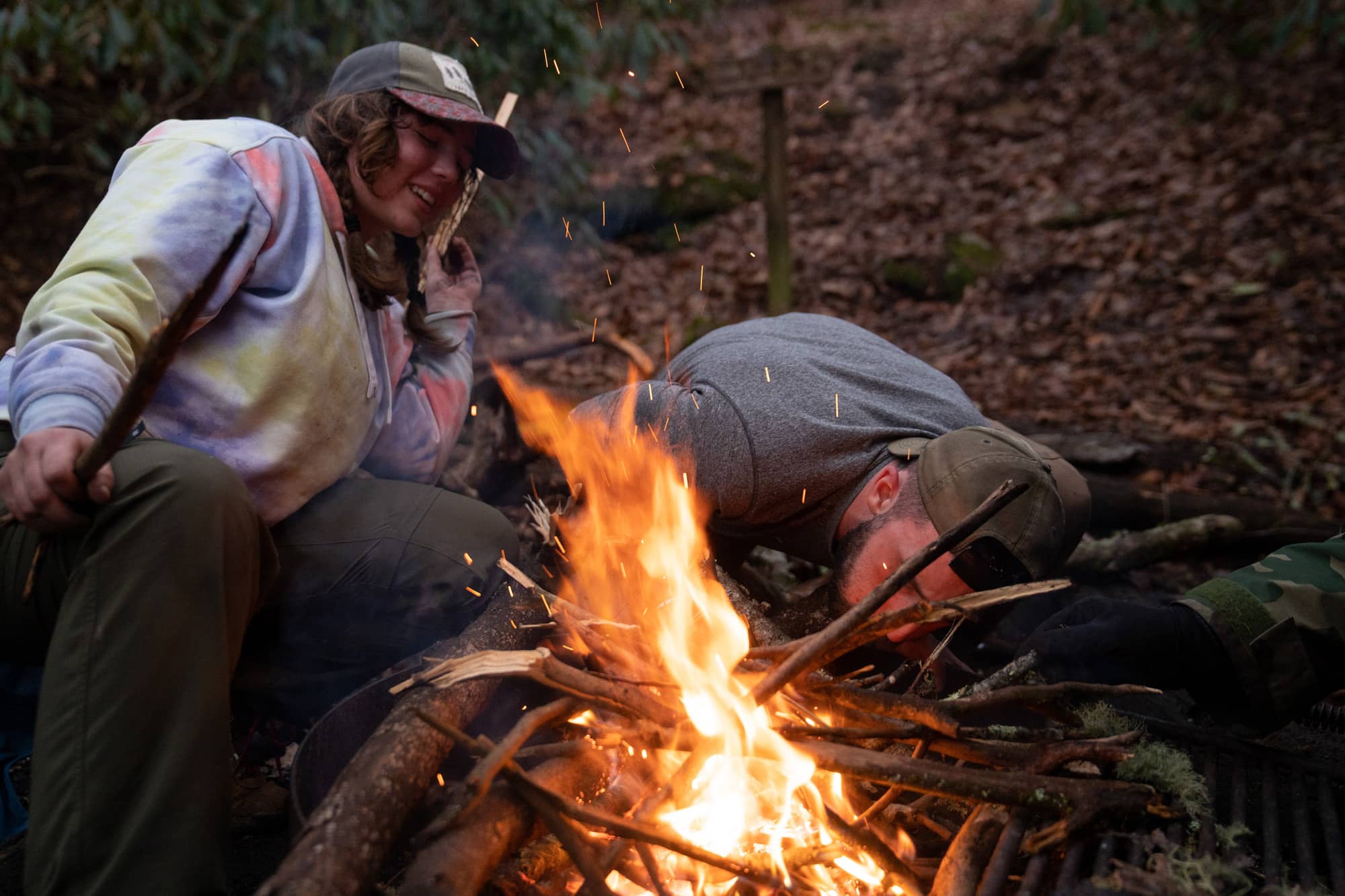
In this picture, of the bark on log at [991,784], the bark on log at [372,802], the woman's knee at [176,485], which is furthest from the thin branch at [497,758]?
the woman's knee at [176,485]

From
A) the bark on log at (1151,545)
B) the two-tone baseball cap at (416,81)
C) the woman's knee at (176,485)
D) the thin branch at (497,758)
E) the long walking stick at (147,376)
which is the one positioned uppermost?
the two-tone baseball cap at (416,81)

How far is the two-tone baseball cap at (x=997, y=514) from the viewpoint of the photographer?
7.74ft

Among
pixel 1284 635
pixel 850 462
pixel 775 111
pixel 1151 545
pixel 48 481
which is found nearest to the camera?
pixel 48 481

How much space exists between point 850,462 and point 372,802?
1.55m

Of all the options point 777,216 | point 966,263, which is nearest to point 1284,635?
point 777,216

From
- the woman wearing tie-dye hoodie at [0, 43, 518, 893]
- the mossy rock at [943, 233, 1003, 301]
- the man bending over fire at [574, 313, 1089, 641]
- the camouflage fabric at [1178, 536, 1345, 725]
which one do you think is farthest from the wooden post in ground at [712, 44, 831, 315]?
the camouflage fabric at [1178, 536, 1345, 725]

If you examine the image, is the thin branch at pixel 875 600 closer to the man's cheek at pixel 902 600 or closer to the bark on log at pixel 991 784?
the bark on log at pixel 991 784

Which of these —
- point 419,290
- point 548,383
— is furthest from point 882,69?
point 419,290

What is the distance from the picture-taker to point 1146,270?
645cm

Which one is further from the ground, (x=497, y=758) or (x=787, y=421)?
(x=787, y=421)

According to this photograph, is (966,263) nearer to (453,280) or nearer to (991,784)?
(453,280)

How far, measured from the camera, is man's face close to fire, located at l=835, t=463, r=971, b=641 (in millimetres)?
2521

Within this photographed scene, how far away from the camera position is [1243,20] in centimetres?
820

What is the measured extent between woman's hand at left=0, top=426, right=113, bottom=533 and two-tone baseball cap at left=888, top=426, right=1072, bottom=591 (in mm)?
1872
